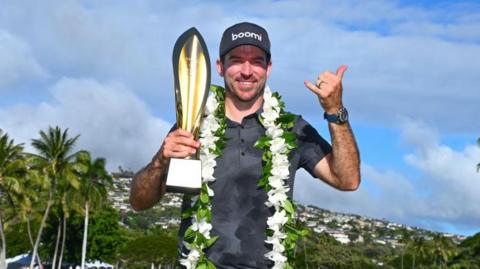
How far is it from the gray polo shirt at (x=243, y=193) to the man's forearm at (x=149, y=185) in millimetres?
225

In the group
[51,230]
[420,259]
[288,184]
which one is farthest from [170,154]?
[420,259]

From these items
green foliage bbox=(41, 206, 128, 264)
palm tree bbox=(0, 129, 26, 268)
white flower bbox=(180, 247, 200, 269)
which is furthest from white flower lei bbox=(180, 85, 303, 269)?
green foliage bbox=(41, 206, 128, 264)

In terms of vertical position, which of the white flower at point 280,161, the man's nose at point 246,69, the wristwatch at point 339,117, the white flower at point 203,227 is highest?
the man's nose at point 246,69

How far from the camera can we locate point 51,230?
70.6m

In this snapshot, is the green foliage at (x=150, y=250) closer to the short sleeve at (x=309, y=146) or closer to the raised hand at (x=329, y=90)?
the short sleeve at (x=309, y=146)

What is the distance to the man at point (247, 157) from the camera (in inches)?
158

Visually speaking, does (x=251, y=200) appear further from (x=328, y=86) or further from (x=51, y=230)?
(x=51, y=230)

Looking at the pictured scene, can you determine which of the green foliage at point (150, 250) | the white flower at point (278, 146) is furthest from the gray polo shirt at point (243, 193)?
the green foliage at point (150, 250)

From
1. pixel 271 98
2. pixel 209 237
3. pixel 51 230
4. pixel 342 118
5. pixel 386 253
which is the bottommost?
pixel 209 237

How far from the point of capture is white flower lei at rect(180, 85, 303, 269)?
4.12 m

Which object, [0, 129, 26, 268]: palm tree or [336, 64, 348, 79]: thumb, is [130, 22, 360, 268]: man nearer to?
[336, 64, 348, 79]: thumb

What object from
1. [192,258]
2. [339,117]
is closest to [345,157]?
[339,117]

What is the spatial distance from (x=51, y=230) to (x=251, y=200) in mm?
69221

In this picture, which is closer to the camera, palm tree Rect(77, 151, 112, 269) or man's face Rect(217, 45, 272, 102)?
man's face Rect(217, 45, 272, 102)
